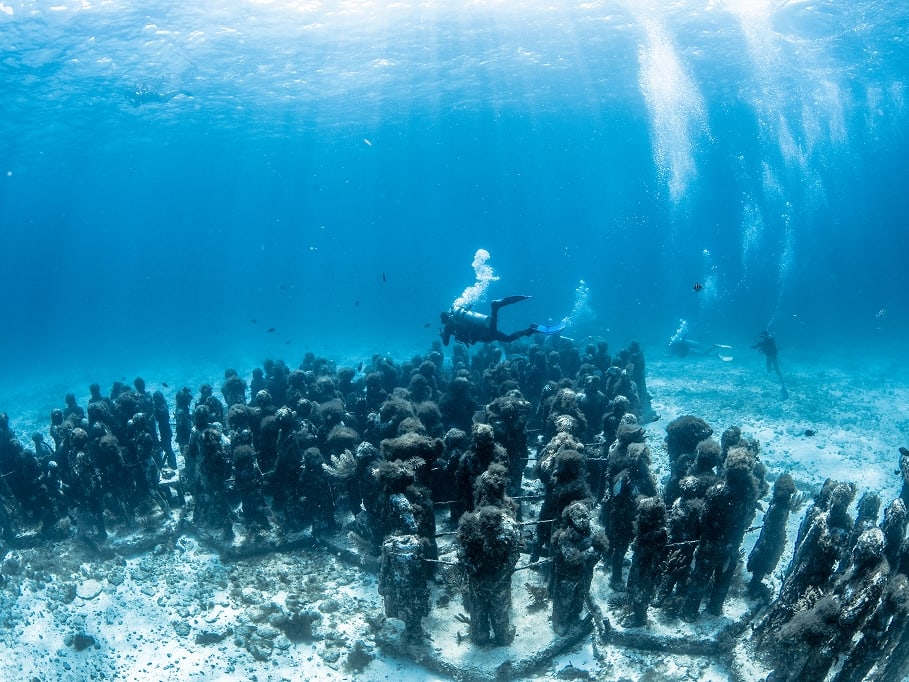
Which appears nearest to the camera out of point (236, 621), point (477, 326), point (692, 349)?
point (236, 621)

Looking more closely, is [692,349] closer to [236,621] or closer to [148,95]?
[236,621]

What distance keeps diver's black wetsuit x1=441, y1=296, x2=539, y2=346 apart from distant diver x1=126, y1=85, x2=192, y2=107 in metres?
33.6

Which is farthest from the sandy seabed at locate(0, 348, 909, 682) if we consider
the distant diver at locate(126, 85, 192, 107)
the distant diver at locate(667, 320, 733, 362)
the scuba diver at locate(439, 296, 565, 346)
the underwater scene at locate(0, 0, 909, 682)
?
the distant diver at locate(126, 85, 192, 107)

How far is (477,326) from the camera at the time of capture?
16625 millimetres

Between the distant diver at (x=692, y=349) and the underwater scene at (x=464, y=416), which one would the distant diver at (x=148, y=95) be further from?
the distant diver at (x=692, y=349)

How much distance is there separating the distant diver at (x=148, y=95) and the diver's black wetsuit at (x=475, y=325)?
33.6m

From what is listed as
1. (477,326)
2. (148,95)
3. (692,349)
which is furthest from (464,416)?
(148,95)

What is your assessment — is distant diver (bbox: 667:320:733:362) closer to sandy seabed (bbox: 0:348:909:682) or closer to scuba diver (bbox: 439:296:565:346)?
scuba diver (bbox: 439:296:565:346)

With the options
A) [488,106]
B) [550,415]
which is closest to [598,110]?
[488,106]

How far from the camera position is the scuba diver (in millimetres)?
16406

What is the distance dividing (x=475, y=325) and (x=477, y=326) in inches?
3.4

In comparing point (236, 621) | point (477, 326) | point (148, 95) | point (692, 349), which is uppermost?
point (148, 95)

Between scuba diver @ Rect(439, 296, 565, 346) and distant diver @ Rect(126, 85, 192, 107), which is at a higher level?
distant diver @ Rect(126, 85, 192, 107)

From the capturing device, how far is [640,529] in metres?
6.75
